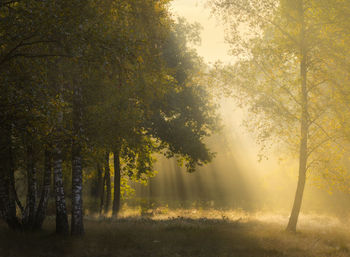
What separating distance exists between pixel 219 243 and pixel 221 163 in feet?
165

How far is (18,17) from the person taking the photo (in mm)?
8844

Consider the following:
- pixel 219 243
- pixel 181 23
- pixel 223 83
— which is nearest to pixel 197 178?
pixel 181 23

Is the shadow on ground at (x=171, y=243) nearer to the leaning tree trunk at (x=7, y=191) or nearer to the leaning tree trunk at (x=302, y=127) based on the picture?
the leaning tree trunk at (x=7, y=191)

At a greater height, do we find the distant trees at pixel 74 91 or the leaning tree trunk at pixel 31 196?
the distant trees at pixel 74 91

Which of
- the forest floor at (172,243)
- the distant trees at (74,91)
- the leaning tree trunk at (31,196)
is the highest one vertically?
the distant trees at (74,91)

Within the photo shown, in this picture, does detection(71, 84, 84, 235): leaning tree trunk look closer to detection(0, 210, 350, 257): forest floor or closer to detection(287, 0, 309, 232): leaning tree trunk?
detection(0, 210, 350, 257): forest floor

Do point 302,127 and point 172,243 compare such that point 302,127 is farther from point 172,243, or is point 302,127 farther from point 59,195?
point 59,195

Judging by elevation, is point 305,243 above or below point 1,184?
below

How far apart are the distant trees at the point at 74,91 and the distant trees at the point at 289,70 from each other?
11.2ft

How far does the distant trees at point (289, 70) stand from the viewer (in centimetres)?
1475

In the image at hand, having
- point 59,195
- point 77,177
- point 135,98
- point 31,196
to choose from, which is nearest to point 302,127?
point 135,98

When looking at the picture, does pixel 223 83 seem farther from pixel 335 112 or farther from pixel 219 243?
pixel 219 243

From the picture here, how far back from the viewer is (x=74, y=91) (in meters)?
12.7

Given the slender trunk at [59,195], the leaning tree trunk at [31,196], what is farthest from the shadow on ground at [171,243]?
the leaning tree trunk at [31,196]
